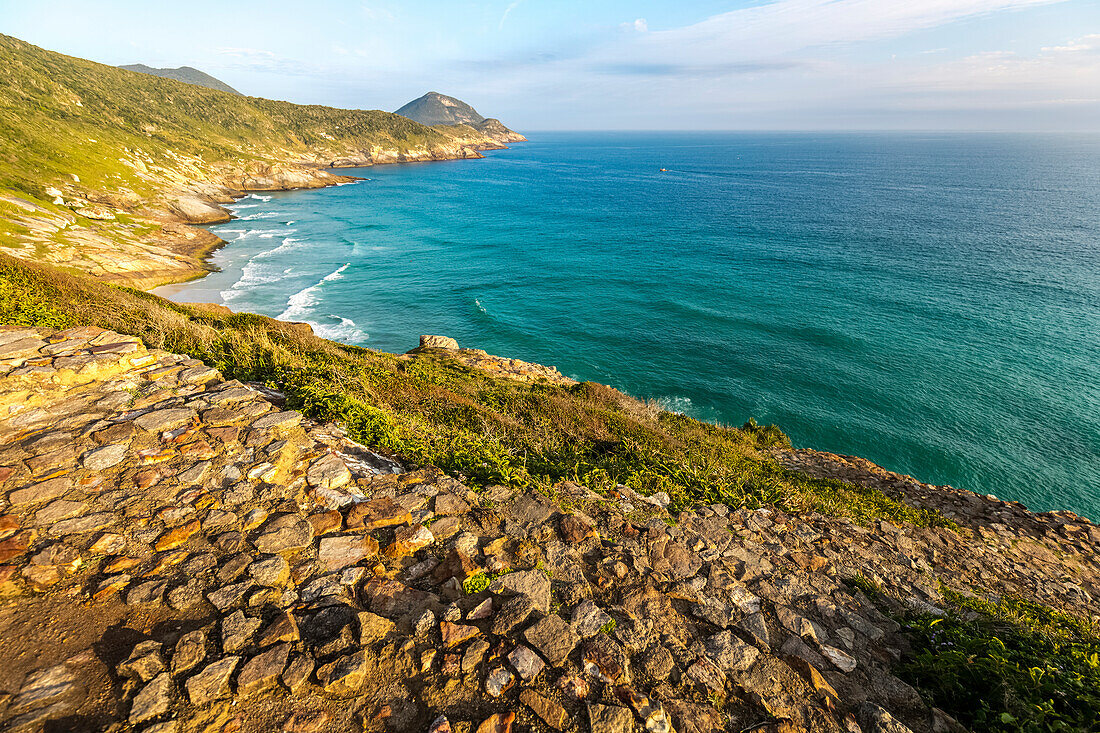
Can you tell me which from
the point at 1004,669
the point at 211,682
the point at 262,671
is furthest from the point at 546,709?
the point at 1004,669

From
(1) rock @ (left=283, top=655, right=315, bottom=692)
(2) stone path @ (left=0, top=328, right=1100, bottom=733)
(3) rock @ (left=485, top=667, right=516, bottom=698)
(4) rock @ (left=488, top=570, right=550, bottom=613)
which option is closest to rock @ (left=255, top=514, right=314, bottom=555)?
(2) stone path @ (left=0, top=328, right=1100, bottom=733)

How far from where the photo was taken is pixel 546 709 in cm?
357

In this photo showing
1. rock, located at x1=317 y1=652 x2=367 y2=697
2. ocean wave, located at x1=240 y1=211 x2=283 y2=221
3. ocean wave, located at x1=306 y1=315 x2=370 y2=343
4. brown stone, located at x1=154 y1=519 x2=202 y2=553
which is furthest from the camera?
ocean wave, located at x1=240 y1=211 x2=283 y2=221

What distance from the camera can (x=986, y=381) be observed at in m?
27.5

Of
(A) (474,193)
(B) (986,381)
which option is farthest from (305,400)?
(A) (474,193)

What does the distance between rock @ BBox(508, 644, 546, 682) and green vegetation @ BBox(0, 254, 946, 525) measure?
2803 millimetres

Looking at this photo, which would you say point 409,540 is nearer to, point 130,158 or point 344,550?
point 344,550

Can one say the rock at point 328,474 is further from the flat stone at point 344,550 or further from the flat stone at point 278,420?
the flat stone at point 278,420

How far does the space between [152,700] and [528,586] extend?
3.13m

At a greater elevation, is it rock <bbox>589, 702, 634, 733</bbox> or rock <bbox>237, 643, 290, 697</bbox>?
rock <bbox>237, 643, 290, 697</bbox>

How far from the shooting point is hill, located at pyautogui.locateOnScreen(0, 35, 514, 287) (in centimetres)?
3459

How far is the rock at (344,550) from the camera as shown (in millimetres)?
4691

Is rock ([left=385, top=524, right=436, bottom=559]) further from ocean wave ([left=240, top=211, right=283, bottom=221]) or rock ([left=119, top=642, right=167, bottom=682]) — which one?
ocean wave ([left=240, top=211, right=283, bottom=221])

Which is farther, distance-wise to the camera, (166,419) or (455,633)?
(166,419)
